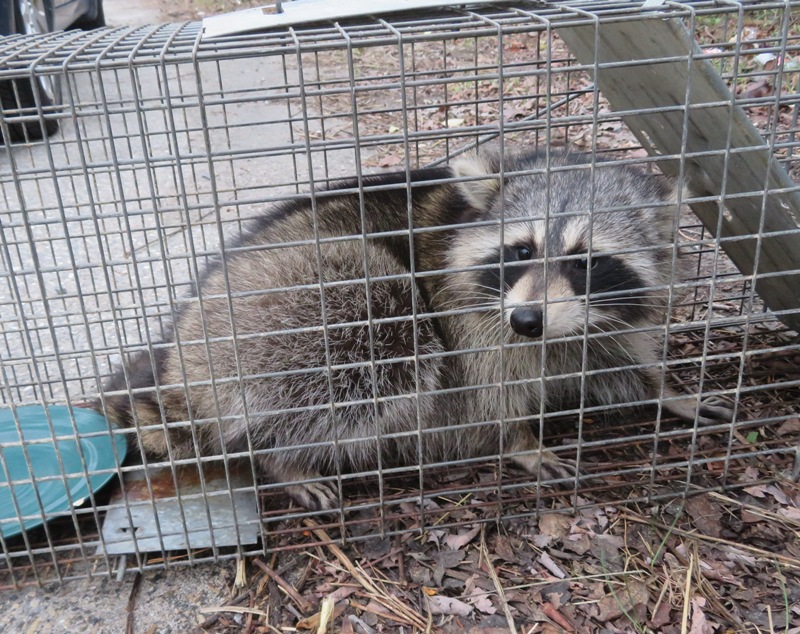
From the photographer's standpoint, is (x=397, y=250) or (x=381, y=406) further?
(x=397, y=250)

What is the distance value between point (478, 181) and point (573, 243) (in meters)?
0.43

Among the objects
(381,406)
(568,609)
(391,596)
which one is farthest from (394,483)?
(568,609)

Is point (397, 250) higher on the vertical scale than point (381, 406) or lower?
higher

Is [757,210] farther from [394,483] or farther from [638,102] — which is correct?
[394,483]

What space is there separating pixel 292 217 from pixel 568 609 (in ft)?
4.90

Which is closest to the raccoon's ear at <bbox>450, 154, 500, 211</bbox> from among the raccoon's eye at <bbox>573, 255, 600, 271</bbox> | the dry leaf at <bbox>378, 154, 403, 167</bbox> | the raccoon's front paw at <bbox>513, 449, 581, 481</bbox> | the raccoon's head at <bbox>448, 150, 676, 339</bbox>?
the raccoon's head at <bbox>448, 150, 676, 339</bbox>

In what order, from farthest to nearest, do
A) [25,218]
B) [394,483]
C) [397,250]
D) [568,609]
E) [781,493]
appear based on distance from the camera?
1. [397,250]
2. [394,483]
3. [781,493]
4. [568,609]
5. [25,218]

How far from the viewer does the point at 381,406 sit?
2.26 meters

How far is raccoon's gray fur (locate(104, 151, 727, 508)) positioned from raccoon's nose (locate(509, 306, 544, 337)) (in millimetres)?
63

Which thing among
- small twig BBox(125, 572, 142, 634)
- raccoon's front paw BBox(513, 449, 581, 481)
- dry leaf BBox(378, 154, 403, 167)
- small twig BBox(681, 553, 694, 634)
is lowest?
small twig BBox(681, 553, 694, 634)

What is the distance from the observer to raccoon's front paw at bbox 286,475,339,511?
2232 mm

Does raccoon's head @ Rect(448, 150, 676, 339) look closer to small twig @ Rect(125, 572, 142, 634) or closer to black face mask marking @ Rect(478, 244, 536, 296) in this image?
black face mask marking @ Rect(478, 244, 536, 296)

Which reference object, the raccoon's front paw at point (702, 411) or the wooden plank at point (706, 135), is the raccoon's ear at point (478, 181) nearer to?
the wooden plank at point (706, 135)

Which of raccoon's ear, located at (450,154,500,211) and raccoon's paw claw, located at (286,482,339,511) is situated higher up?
raccoon's ear, located at (450,154,500,211)
